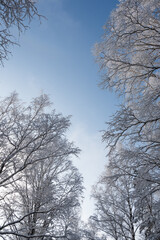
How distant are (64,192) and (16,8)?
664 cm

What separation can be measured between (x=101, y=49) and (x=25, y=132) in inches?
157

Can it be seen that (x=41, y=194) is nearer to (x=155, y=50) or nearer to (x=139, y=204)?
(x=139, y=204)

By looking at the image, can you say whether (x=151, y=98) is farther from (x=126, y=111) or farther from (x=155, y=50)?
(x=155, y=50)

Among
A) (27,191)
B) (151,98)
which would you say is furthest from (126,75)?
(27,191)

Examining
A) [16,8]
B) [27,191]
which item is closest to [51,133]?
[27,191]

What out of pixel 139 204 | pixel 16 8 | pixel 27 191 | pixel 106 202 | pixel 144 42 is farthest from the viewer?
pixel 106 202

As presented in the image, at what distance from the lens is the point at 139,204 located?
411 centimetres

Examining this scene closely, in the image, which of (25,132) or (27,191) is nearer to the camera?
(25,132)

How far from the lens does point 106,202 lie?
9086 mm

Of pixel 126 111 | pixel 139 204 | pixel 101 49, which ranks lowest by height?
pixel 139 204

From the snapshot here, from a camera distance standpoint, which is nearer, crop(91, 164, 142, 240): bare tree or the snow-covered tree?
the snow-covered tree

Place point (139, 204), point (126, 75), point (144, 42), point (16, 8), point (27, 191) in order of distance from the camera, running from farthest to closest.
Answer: point (27, 191)
point (126, 75)
point (144, 42)
point (139, 204)
point (16, 8)

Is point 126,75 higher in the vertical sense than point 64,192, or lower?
higher

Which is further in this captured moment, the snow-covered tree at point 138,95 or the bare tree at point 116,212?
the bare tree at point 116,212
